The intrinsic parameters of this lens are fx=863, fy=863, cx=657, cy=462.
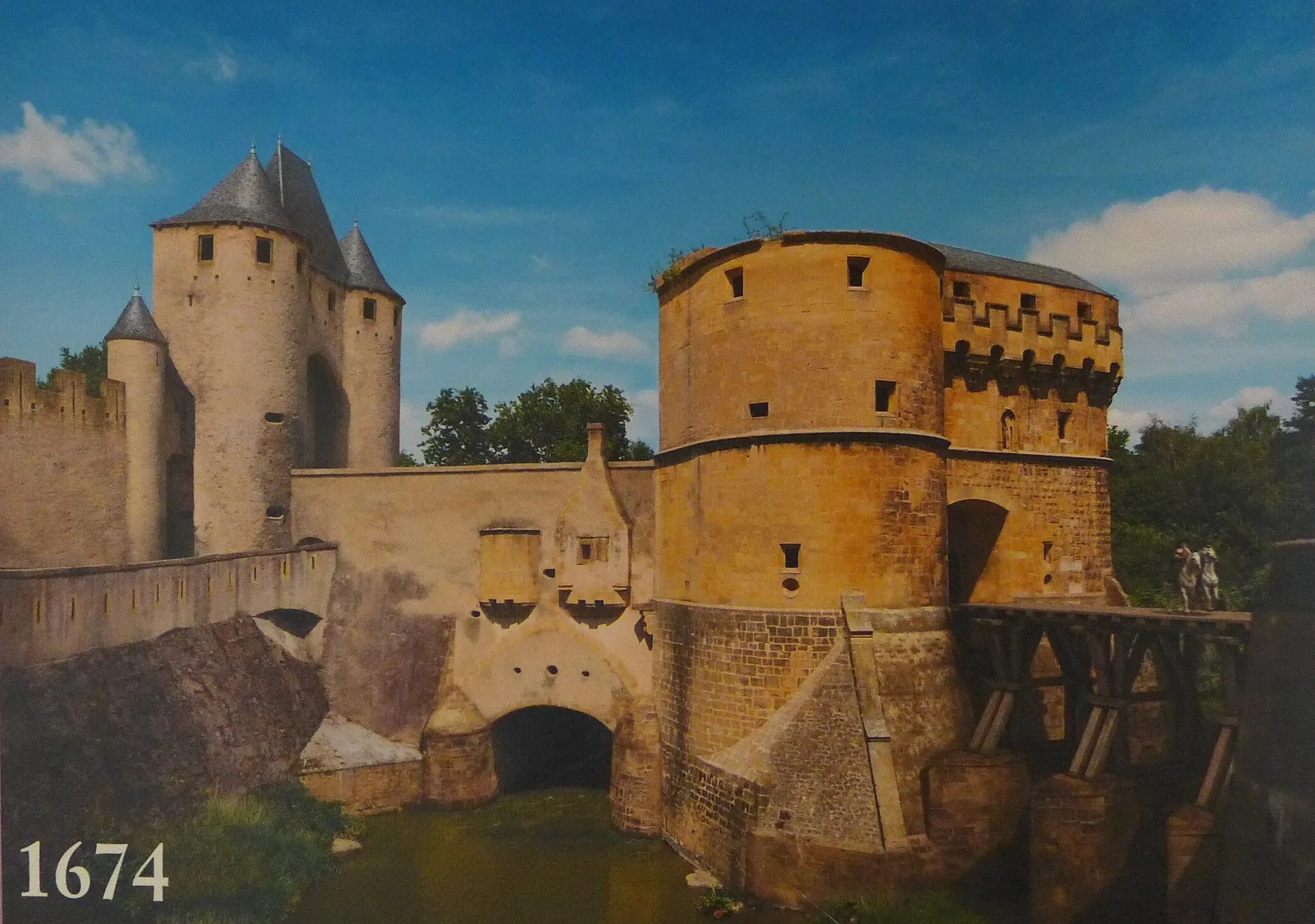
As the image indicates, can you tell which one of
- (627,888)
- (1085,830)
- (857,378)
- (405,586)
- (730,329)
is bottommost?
(627,888)

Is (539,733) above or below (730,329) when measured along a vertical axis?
below

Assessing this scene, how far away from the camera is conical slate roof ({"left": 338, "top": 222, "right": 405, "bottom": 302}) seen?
26078 millimetres

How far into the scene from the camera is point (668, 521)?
17.8m

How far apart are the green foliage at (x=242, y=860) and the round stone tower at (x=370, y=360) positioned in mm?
11276

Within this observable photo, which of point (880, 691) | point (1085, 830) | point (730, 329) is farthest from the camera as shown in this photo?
point (730, 329)

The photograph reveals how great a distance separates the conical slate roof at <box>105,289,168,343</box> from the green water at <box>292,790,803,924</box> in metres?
12.7

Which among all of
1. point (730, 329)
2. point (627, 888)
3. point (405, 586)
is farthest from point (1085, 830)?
point (405, 586)

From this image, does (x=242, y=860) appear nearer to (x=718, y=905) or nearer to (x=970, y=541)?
(x=718, y=905)

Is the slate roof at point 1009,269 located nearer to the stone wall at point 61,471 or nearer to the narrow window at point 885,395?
the narrow window at point 885,395

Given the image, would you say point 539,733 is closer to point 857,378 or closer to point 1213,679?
point 857,378

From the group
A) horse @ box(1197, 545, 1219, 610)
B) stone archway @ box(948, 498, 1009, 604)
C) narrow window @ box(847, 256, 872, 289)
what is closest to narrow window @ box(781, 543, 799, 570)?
narrow window @ box(847, 256, 872, 289)

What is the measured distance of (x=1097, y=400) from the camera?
2025 cm

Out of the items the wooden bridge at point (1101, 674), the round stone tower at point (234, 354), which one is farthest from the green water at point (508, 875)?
the round stone tower at point (234, 354)

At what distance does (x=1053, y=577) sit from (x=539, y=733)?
1275 cm
